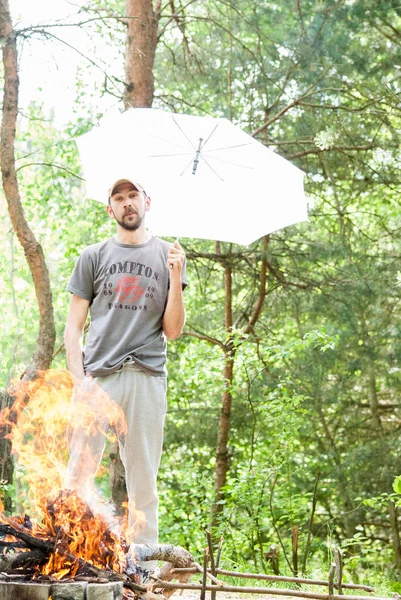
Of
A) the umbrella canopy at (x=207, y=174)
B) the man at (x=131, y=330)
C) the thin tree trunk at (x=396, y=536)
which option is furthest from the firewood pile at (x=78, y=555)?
the thin tree trunk at (x=396, y=536)

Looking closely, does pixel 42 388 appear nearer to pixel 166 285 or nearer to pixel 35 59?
pixel 166 285

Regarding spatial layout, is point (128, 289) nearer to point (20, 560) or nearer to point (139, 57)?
point (20, 560)

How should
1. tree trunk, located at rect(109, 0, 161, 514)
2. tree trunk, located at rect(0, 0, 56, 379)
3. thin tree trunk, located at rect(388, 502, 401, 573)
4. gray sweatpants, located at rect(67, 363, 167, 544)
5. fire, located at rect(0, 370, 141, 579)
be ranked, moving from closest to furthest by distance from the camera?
1. fire, located at rect(0, 370, 141, 579)
2. gray sweatpants, located at rect(67, 363, 167, 544)
3. tree trunk, located at rect(0, 0, 56, 379)
4. tree trunk, located at rect(109, 0, 161, 514)
5. thin tree trunk, located at rect(388, 502, 401, 573)

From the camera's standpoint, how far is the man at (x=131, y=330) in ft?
10.9

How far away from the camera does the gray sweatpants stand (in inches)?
130

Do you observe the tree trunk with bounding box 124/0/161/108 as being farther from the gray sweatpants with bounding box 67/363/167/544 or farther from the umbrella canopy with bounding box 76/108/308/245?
the gray sweatpants with bounding box 67/363/167/544

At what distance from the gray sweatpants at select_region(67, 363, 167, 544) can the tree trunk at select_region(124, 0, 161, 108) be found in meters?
3.79

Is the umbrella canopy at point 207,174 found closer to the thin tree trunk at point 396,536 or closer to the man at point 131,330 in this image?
the man at point 131,330

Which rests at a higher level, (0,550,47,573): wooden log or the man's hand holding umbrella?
the man's hand holding umbrella

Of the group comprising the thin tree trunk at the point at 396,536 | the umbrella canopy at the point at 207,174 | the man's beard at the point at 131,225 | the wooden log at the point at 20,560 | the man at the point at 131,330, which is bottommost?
the wooden log at the point at 20,560

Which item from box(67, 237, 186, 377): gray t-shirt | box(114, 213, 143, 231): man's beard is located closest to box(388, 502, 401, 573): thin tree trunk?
box(67, 237, 186, 377): gray t-shirt

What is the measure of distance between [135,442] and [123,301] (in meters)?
0.64

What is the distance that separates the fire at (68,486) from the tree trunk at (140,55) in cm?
320

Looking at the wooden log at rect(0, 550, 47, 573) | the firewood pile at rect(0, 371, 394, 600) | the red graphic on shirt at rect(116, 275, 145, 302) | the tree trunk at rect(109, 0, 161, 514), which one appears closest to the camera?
the firewood pile at rect(0, 371, 394, 600)
